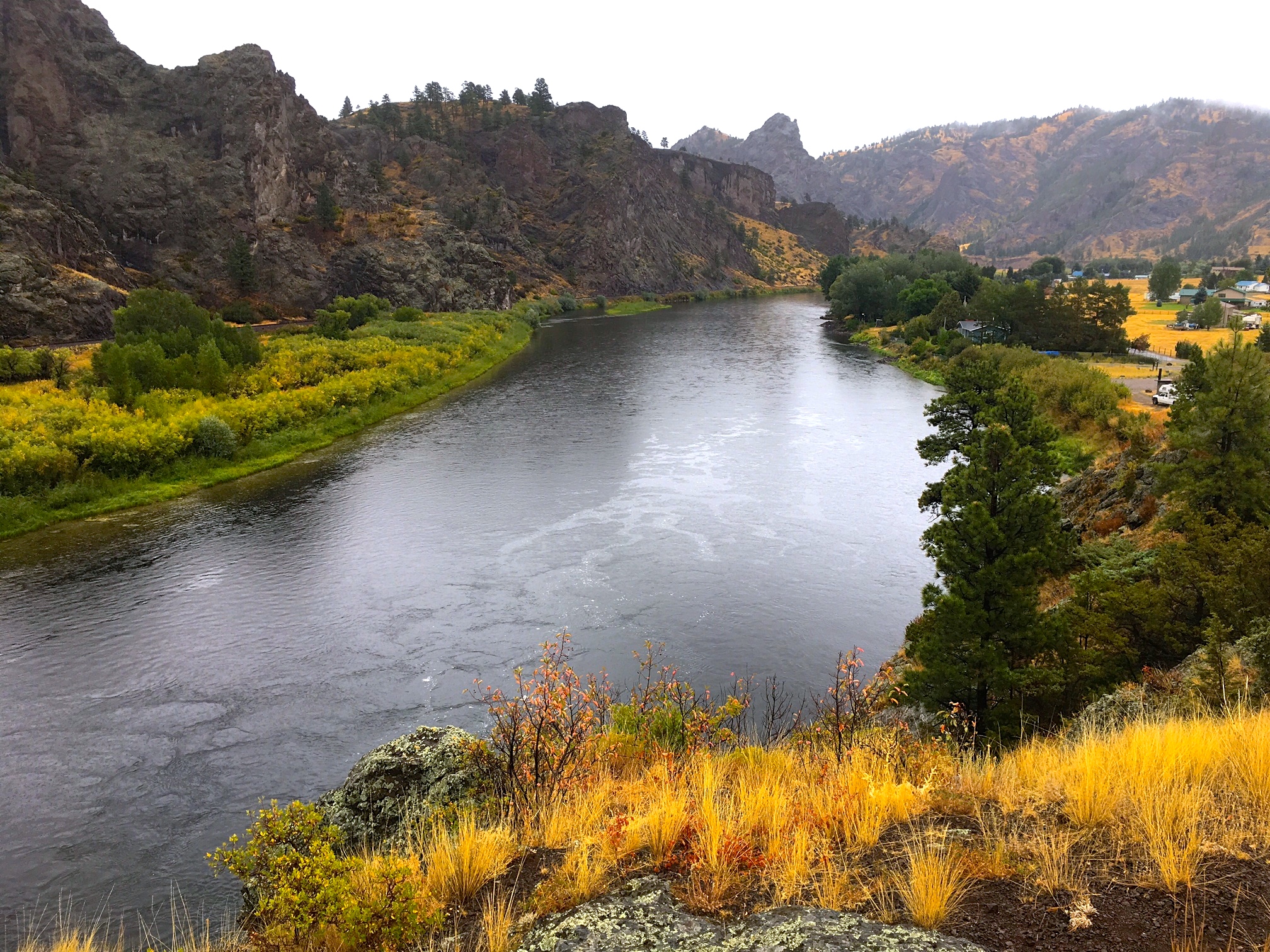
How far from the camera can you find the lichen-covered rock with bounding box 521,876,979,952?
482 cm

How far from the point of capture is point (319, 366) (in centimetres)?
5425

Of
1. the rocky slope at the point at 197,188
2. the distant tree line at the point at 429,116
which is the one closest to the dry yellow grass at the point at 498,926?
the rocky slope at the point at 197,188

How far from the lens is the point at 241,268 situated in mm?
94875

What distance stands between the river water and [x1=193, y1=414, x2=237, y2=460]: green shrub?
283 centimetres

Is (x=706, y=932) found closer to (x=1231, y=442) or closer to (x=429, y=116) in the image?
(x=1231, y=442)

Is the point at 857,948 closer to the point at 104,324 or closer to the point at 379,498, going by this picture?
the point at 379,498

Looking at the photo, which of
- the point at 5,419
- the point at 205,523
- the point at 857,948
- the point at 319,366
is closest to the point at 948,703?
the point at 857,948

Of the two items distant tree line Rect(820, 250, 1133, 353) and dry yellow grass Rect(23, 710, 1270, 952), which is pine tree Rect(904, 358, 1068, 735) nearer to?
dry yellow grass Rect(23, 710, 1270, 952)

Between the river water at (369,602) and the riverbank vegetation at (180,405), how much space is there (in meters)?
2.22

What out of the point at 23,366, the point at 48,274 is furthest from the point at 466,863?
the point at 48,274

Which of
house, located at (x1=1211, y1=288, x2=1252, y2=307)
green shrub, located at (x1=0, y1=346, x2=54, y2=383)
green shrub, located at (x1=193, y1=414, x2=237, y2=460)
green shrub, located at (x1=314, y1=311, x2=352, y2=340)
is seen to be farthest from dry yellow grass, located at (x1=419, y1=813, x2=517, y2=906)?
house, located at (x1=1211, y1=288, x2=1252, y2=307)

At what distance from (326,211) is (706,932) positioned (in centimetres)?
12106

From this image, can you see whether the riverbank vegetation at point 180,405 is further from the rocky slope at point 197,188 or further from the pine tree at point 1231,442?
the pine tree at point 1231,442

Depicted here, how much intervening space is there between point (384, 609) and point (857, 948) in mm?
21403
